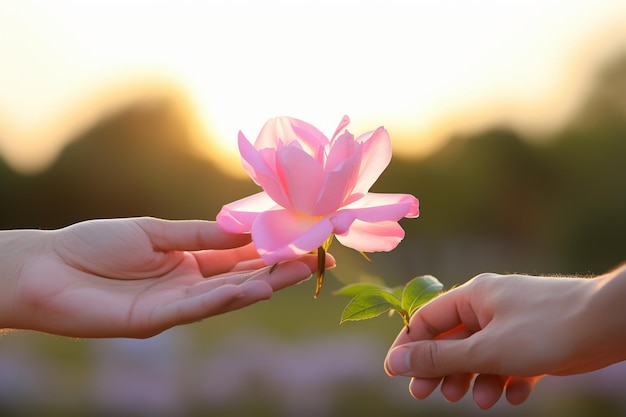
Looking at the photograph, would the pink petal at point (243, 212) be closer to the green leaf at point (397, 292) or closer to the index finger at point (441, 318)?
the green leaf at point (397, 292)

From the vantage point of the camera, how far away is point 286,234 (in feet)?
5.56

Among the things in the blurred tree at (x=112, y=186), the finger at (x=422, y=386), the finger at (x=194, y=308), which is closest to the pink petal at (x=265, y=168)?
the finger at (x=194, y=308)

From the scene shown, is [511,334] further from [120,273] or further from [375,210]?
[120,273]

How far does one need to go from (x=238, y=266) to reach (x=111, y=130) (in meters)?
30.8

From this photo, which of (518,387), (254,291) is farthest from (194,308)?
(518,387)

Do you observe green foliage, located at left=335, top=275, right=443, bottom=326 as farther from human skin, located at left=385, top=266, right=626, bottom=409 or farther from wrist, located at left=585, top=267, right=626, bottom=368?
wrist, located at left=585, top=267, right=626, bottom=368

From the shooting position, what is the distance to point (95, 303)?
2.11 m

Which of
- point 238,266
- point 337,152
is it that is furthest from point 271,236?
point 238,266

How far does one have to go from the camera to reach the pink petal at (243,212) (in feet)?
5.83

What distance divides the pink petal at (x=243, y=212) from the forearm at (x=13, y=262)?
803 millimetres

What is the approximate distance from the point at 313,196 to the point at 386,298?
32cm

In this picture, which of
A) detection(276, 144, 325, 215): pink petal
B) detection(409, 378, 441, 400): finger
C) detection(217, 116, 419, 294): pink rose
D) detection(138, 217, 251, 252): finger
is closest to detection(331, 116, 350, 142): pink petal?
detection(217, 116, 419, 294): pink rose

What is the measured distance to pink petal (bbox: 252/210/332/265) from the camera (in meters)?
1.62

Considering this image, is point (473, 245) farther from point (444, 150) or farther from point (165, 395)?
point (165, 395)
